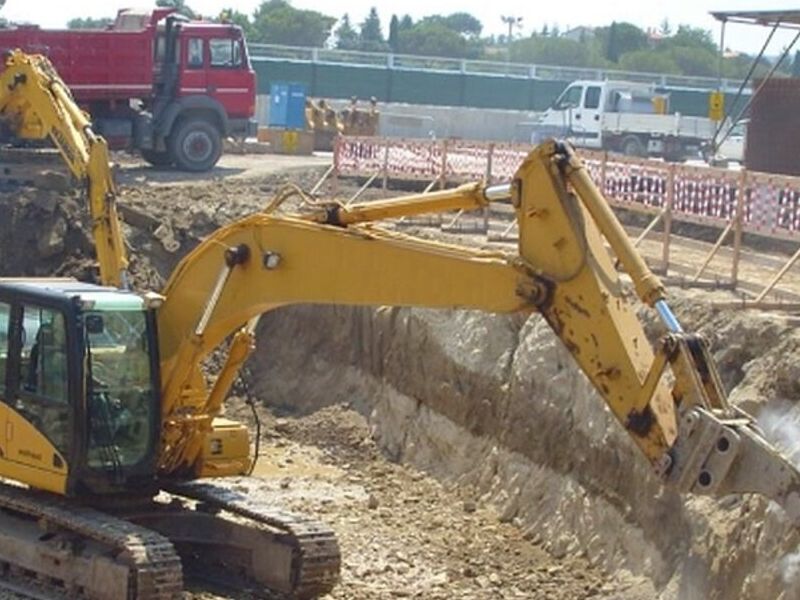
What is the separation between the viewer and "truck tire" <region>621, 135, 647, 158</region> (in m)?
52.0

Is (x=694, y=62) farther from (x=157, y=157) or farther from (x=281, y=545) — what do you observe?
(x=281, y=545)

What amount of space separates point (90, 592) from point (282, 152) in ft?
101

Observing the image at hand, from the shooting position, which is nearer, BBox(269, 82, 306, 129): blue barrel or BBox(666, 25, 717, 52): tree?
BBox(269, 82, 306, 129): blue barrel

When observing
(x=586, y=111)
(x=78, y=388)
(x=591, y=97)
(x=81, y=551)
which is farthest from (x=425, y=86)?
(x=81, y=551)

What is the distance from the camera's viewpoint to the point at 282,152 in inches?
1758

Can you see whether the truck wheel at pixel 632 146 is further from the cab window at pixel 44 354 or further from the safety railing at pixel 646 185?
the cab window at pixel 44 354

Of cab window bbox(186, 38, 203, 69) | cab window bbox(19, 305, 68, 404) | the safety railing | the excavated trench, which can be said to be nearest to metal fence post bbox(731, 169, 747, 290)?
the safety railing

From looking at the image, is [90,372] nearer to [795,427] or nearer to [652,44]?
[795,427]

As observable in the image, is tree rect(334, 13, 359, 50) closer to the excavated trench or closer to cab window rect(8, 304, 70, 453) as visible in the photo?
the excavated trench

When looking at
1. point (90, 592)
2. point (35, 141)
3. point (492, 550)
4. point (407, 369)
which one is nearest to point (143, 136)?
point (35, 141)

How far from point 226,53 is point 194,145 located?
2311 millimetres

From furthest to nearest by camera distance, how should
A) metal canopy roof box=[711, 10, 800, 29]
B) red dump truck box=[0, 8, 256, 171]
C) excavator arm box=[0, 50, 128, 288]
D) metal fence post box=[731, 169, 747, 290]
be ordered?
1. red dump truck box=[0, 8, 256, 171]
2. metal canopy roof box=[711, 10, 800, 29]
3. excavator arm box=[0, 50, 128, 288]
4. metal fence post box=[731, 169, 747, 290]

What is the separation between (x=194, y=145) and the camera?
121 ft

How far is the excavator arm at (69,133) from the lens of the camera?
21.6m
